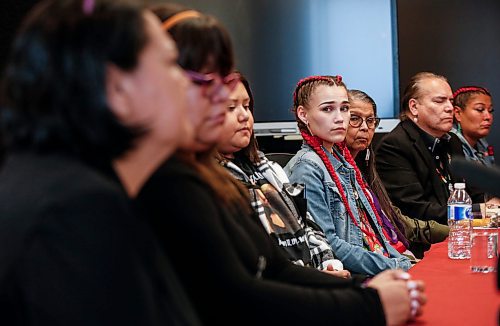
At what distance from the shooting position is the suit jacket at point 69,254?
82 cm

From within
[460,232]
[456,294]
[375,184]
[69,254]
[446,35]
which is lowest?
[375,184]

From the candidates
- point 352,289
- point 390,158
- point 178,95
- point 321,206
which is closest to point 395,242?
point 321,206

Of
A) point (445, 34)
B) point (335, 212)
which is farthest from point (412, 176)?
point (445, 34)

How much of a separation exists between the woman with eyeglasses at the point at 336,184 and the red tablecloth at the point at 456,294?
488 mm

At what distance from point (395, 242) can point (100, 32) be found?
2.45m

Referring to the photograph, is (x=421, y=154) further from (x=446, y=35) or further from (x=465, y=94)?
(x=446, y=35)

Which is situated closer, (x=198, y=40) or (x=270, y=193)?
(x=198, y=40)

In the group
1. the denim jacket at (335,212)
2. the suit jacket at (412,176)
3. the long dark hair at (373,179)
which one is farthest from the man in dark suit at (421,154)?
the denim jacket at (335,212)

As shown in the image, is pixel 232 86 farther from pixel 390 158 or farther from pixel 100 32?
pixel 390 158

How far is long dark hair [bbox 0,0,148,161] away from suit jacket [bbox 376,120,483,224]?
9.80ft

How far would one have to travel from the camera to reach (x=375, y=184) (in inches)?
132

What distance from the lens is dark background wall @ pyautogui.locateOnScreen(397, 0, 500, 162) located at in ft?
18.4

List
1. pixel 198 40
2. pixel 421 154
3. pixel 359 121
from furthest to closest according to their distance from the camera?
pixel 421 154
pixel 359 121
pixel 198 40

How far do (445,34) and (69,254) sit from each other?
5.20 m
